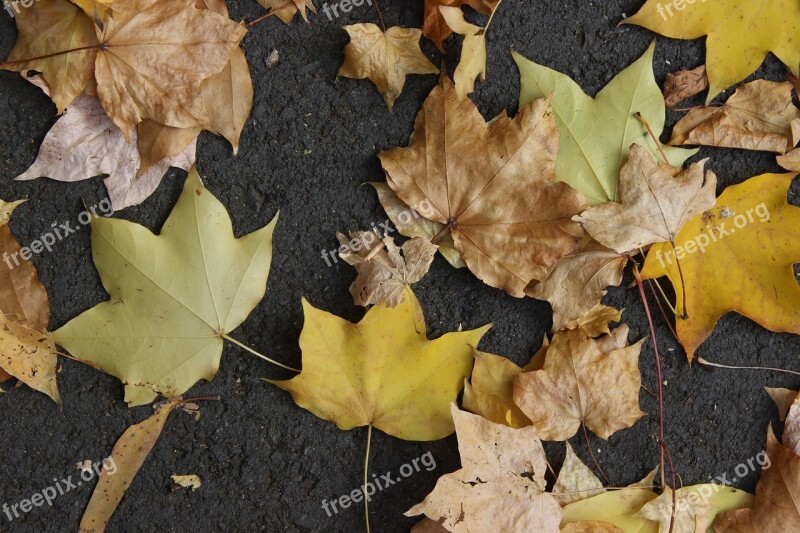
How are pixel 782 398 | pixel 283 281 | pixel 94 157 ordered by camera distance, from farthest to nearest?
pixel 782 398, pixel 283 281, pixel 94 157

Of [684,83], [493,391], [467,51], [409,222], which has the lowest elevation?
[493,391]

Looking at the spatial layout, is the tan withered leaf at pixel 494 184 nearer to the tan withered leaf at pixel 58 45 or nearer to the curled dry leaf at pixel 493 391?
the curled dry leaf at pixel 493 391

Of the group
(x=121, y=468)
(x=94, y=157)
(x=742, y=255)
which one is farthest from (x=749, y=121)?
(x=121, y=468)

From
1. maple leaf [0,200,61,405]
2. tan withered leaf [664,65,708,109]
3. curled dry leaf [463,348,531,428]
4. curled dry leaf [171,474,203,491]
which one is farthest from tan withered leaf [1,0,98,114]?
tan withered leaf [664,65,708,109]

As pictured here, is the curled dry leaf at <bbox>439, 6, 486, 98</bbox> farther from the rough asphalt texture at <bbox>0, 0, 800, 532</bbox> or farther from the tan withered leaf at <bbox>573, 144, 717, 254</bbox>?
the tan withered leaf at <bbox>573, 144, 717, 254</bbox>

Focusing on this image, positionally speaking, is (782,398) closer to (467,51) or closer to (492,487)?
(492,487)

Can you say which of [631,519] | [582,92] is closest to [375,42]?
[582,92]
